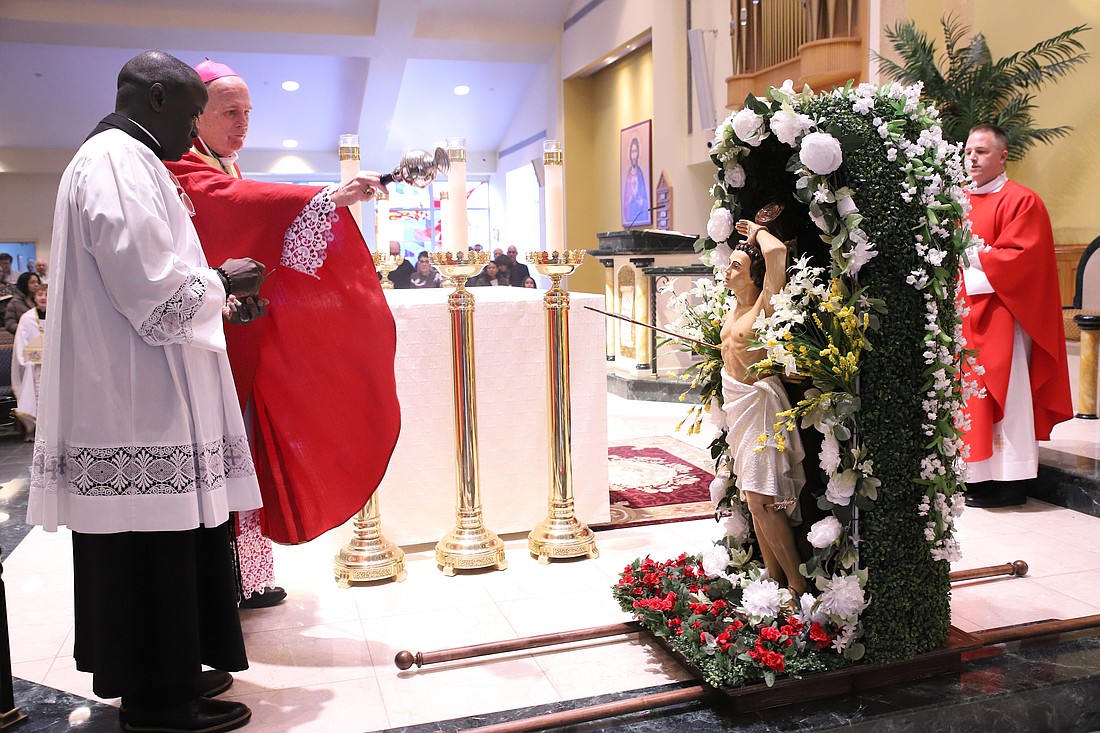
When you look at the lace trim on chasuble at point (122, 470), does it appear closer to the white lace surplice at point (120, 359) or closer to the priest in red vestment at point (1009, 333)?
the white lace surplice at point (120, 359)

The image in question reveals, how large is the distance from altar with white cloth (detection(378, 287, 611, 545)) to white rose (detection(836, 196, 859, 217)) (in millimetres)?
1827

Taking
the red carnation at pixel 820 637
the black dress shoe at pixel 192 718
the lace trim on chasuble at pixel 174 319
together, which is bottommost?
the black dress shoe at pixel 192 718

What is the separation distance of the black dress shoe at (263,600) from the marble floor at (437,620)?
0.04 m

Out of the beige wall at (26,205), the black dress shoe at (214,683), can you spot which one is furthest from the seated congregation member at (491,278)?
the beige wall at (26,205)

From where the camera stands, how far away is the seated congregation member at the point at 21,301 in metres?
8.04

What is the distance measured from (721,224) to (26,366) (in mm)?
6509

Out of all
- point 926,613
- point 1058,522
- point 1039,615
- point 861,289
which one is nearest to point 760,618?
point 926,613

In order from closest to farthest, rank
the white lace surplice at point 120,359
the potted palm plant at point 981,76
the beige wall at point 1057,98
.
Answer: the white lace surplice at point 120,359 → the potted palm plant at point 981,76 → the beige wall at point 1057,98

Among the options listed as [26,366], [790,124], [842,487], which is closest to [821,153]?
[790,124]

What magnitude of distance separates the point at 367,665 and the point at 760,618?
48.0 inches

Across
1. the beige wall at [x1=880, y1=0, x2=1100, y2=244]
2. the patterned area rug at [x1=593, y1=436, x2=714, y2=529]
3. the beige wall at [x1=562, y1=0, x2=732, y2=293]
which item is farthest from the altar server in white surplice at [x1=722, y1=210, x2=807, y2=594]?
the beige wall at [x1=562, y1=0, x2=732, y2=293]

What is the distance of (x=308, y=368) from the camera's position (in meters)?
3.26

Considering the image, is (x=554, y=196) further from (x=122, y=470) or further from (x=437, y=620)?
(x=122, y=470)

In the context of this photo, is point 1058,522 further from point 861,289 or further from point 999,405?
point 861,289
